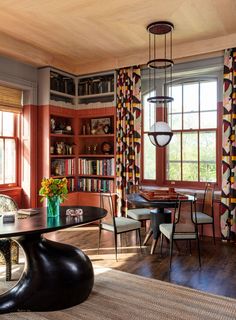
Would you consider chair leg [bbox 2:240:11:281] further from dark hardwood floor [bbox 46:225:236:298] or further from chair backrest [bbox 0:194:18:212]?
dark hardwood floor [bbox 46:225:236:298]

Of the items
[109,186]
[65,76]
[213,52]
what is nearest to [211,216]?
[109,186]

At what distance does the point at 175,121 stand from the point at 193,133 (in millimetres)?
408

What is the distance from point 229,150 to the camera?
504 centimetres

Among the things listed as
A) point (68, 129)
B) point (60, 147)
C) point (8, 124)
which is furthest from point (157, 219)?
point (8, 124)

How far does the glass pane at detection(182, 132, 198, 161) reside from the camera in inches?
222

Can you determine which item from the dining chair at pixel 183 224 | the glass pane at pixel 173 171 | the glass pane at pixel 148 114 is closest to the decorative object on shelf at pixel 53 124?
the glass pane at pixel 148 114

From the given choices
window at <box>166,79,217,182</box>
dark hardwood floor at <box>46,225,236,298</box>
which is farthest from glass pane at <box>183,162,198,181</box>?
dark hardwood floor at <box>46,225,236,298</box>

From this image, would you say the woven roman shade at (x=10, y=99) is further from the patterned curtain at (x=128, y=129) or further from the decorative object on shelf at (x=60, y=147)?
the patterned curtain at (x=128, y=129)

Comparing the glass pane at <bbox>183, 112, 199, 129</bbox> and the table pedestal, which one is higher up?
the glass pane at <bbox>183, 112, 199, 129</bbox>

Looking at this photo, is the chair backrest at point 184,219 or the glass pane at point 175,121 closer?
the chair backrest at point 184,219

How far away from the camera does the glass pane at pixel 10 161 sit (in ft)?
18.6

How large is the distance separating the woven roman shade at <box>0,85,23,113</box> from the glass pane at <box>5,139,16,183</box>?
0.57 metres

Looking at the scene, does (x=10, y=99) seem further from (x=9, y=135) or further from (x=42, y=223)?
(x=42, y=223)

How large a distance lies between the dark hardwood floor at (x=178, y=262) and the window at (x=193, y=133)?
1.24 metres
